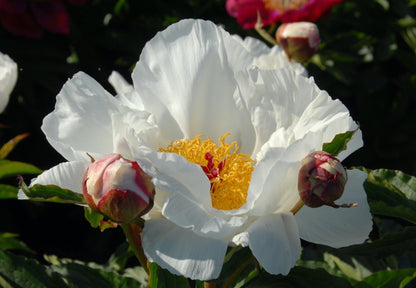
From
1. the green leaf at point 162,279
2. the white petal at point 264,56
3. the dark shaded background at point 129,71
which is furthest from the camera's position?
the dark shaded background at point 129,71

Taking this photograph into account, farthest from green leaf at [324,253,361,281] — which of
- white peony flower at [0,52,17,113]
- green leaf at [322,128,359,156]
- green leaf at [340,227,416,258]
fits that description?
white peony flower at [0,52,17,113]

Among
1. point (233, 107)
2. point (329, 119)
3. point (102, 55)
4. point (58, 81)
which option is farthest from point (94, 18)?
point (329, 119)

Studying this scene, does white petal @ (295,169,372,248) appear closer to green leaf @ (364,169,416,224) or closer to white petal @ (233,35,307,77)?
green leaf @ (364,169,416,224)

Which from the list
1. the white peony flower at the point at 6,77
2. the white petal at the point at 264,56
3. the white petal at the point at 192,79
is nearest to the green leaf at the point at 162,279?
the white petal at the point at 192,79

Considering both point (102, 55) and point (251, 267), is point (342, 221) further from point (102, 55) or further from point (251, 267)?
point (102, 55)

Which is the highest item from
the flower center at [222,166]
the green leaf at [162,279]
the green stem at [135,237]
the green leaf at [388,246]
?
the green stem at [135,237]

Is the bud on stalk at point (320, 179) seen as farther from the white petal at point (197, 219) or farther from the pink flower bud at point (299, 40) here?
the pink flower bud at point (299, 40)
